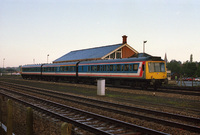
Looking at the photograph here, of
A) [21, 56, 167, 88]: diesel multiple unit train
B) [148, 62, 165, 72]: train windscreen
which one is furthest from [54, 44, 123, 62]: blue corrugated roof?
[148, 62, 165, 72]: train windscreen

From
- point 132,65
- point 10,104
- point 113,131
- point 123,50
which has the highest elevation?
point 123,50

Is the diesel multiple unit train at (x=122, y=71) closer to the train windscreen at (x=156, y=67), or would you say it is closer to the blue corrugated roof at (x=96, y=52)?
the train windscreen at (x=156, y=67)

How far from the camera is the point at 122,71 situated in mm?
24875

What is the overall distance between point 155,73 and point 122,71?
4.01 metres

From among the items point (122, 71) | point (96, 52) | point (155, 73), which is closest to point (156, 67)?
point (155, 73)

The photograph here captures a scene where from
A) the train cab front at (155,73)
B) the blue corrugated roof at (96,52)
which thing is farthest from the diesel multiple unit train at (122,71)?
the blue corrugated roof at (96,52)

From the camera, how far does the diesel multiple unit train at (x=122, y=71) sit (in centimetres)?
2230

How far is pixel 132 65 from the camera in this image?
77.4 feet

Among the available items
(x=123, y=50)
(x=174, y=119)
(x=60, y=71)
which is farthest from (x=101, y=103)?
(x=123, y=50)

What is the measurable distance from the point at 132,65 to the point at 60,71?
18.6 metres

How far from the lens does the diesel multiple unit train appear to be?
2230 cm

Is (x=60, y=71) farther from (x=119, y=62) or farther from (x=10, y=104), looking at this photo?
(x=10, y=104)

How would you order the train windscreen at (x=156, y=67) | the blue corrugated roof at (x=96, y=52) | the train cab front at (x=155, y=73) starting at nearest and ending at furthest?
the train cab front at (x=155, y=73) → the train windscreen at (x=156, y=67) → the blue corrugated roof at (x=96, y=52)

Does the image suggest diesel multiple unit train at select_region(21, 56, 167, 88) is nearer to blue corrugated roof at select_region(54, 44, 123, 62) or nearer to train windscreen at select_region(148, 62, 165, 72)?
train windscreen at select_region(148, 62, 165, 72)
